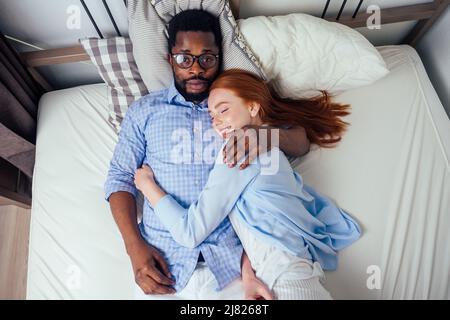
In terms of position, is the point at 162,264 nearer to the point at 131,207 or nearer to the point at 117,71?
the point at 131,207

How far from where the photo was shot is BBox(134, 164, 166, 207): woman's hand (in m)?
1.08

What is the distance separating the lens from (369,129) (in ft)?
4.24

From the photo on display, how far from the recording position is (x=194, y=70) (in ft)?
3.71

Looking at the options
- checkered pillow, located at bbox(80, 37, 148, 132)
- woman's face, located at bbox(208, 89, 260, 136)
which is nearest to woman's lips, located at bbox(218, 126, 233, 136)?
woman's face, located at bbox(208, 89, 260, 136)

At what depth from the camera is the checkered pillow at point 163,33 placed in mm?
1188

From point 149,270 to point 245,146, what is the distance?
0.46m

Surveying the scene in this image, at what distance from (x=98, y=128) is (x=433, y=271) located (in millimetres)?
1279

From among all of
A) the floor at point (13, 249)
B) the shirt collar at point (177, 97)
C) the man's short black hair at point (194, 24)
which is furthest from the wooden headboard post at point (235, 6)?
the floor at point (13, 249)

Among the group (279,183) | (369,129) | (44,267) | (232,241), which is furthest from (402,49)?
(44,267)

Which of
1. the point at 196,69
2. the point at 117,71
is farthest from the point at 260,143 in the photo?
the point at 117,71

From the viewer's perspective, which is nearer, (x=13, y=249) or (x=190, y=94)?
(x=190, y=94)

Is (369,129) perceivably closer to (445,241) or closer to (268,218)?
(445,241)

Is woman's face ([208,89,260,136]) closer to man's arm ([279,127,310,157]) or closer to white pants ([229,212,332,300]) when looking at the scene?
man's arm ([279,127,310,157])

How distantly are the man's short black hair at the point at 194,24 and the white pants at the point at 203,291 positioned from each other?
745 mm
